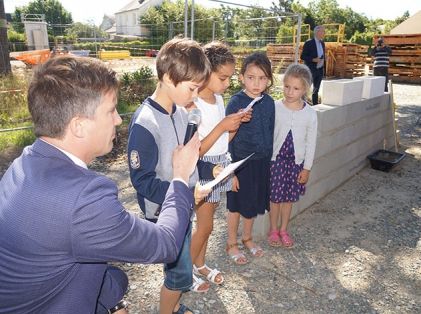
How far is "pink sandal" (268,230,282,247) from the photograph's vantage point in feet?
10.9

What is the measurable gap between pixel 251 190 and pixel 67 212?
206cm

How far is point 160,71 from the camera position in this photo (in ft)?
6.20

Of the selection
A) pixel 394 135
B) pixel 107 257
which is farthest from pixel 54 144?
A: pixel 394 135

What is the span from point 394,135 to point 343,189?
2.20 metres

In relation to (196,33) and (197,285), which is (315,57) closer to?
(196,33)

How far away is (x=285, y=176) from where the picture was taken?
323cm

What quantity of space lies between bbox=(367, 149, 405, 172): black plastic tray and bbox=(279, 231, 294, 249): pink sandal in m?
2.74

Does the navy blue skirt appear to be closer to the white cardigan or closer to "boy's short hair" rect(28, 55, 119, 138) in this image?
the white cardigan

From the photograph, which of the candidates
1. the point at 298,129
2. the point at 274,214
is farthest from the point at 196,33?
the point at 274,214

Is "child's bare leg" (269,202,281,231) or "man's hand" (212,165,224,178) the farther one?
"child's bare leg" (269,202,281,231)

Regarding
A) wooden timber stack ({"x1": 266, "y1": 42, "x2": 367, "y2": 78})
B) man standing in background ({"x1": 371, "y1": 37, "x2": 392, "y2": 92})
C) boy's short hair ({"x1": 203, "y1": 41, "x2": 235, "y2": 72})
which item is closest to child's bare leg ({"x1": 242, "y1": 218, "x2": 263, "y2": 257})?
boy's short hair ({"x1": 203, "y1": 41, "x2": 235, "y2": 72})

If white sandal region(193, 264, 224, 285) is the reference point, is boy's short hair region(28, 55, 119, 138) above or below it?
above

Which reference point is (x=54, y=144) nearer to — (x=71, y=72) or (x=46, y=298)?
(x=71, y=72)

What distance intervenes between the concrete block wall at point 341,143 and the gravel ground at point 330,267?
6.7 inches
